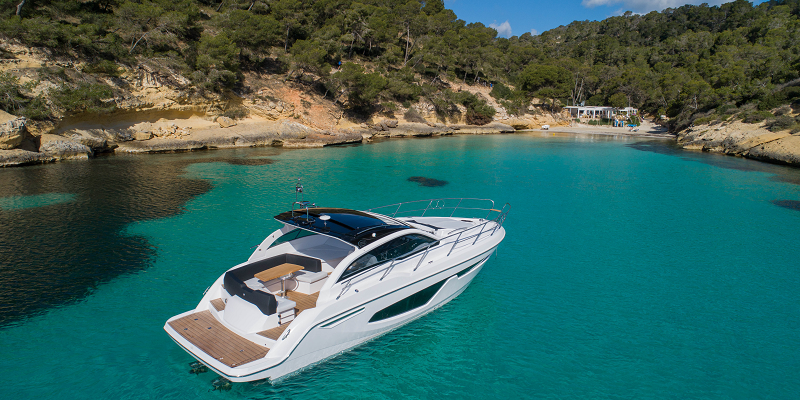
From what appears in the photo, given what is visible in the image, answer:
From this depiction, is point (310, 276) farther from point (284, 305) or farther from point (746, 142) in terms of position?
point (746, 142)

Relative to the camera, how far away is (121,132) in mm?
28875

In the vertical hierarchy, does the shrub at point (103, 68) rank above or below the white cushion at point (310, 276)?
above

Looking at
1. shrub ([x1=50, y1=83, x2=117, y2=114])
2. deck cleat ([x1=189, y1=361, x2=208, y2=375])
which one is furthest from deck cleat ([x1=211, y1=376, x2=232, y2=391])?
shrub ([x1=50, y1=83, x2=117, y2=114])

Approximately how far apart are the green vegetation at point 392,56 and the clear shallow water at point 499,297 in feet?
54.5

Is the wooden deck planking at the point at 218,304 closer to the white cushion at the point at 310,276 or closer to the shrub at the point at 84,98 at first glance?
the white cushion at the point at 310,276

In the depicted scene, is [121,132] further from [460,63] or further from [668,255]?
[460,63]

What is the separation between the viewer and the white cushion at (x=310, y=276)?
6461mm

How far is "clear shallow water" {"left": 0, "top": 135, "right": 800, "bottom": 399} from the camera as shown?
230 inches

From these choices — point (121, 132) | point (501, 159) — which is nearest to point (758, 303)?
point (501, 159)

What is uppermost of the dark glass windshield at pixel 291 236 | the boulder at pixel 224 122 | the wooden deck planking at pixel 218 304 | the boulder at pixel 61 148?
the boulder at pixel 224 122

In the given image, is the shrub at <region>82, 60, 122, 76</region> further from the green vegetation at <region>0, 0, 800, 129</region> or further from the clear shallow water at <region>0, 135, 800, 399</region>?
the clear shallow water at <region>0, 135, 800, 399</region>

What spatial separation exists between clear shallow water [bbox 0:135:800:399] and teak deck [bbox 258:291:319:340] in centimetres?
75

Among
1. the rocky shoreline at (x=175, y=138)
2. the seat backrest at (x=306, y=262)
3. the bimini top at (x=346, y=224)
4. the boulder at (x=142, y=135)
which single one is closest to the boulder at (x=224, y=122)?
the rocky shoreline at (x=175, y=138)

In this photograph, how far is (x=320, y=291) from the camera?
5.69 metres
